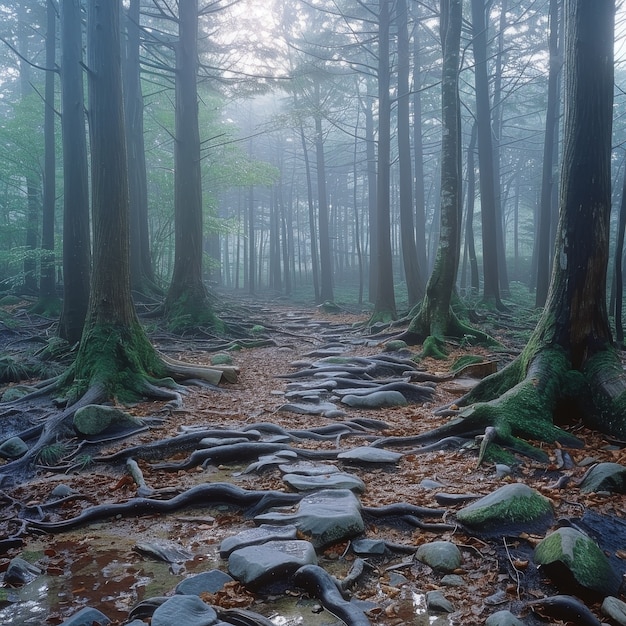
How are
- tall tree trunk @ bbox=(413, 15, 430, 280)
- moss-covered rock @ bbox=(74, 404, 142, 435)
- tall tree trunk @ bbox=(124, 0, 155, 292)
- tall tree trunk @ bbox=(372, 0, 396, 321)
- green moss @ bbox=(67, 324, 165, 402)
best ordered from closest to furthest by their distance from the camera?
moss-covered rock @ bbox=(74, 404, 142, 435), green moss @ bbox=(67, 324, 165, 402), tall tree trunk @ bbox=(372, 0, 396, 321), tall tree trunk @ bbox=(124, 0, 155, 292), tall tree trunk @ bbox=(413, 15, 430, 280)

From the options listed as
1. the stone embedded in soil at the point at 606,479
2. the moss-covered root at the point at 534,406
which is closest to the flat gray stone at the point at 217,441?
the moss-covered root at the point at 534,406

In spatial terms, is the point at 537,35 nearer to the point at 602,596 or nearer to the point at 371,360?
the point at 371,360

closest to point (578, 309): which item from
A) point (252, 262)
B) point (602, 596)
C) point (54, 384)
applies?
point (602, 596)

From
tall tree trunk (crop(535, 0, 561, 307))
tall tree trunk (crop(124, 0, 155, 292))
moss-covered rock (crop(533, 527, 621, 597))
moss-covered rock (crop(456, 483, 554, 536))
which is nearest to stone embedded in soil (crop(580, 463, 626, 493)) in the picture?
moss-covered rock (crop(456, 483, 554, 536))

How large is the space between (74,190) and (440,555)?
10.1 metres

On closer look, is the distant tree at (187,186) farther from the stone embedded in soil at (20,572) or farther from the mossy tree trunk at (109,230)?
the stone embedded in soil at (20,572)

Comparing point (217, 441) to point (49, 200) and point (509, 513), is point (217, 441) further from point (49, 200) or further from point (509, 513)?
point (49, 200)

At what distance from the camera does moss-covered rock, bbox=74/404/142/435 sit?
6035mm

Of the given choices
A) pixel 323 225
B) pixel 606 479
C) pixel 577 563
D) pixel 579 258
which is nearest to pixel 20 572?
pixel 577 563

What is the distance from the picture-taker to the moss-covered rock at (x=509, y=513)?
3619 mm

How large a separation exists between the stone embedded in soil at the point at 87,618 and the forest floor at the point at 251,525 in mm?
102

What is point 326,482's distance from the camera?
14.8 ft

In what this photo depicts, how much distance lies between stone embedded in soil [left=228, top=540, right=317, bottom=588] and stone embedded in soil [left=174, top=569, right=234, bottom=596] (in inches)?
2.8

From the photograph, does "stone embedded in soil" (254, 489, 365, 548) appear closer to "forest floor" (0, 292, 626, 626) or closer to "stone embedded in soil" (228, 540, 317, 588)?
"forest floor" (0, 292, 626, 626)
